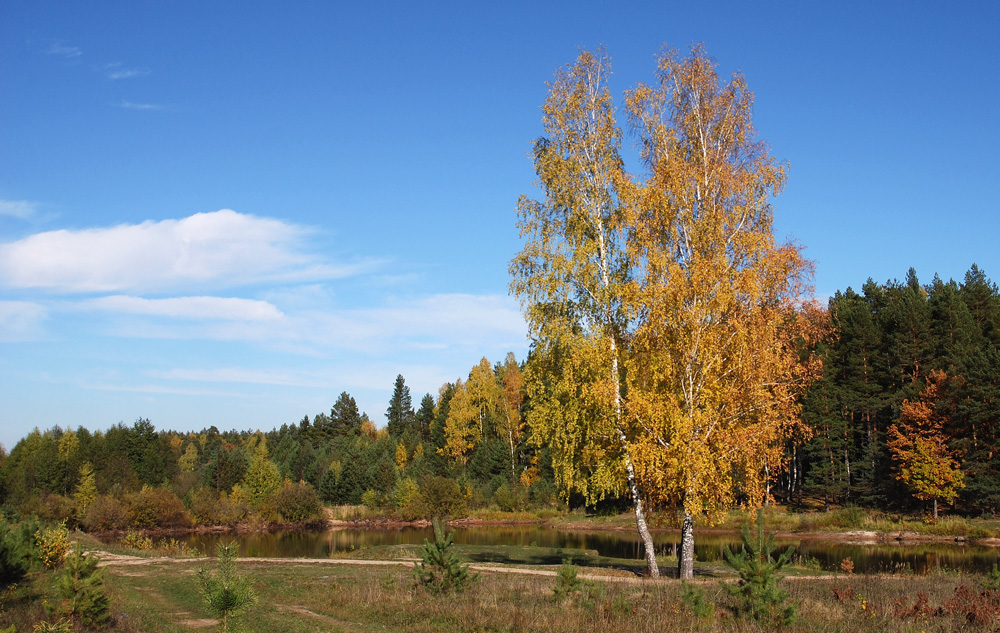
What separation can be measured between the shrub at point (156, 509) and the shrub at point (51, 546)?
41689mm

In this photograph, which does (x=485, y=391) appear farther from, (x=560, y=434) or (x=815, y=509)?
(x=560, y=434)

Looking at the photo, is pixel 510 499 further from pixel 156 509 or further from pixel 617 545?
pixel 156 509

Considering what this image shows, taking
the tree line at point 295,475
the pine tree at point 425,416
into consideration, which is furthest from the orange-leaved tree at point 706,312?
the pine tree at point 425,416

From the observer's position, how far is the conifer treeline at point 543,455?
44.9 meters

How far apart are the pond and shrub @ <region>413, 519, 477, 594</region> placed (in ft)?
45.0

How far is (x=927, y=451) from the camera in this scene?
44.5 meters

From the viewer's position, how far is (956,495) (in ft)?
143

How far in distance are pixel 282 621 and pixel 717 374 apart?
1361 centimetres

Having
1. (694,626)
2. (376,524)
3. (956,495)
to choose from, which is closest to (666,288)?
(694,626)

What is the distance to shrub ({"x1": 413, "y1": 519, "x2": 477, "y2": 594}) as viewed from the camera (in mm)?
15258

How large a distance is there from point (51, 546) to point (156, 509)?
43.4m

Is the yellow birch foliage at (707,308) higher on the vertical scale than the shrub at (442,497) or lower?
higher

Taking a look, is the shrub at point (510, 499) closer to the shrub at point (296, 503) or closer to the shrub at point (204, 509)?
the shrub at point (296, 503)

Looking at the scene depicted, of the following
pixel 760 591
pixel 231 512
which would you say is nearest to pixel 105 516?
pixel 231 512
